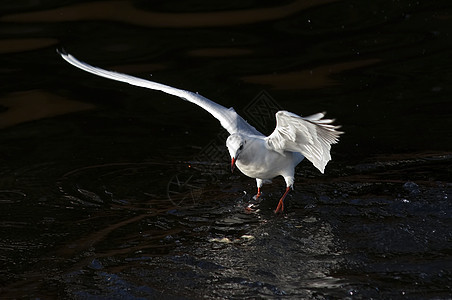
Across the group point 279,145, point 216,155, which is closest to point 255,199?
point 279,145

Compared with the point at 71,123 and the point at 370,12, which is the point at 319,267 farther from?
the point at 370,12

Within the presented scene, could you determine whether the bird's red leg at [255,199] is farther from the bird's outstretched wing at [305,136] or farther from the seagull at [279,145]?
the bird's outstretched wing at [305,136]

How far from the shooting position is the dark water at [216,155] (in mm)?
5926

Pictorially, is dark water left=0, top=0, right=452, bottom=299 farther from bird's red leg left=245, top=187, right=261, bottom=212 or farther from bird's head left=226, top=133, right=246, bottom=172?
bird's head left=226, top=133, right=246, bottom=172

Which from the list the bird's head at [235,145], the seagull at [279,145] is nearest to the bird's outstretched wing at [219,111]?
the seagull at [279,145]

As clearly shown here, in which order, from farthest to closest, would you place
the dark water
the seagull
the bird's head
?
the bird's head → the seagull → the dark water

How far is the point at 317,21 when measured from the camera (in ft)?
38.9

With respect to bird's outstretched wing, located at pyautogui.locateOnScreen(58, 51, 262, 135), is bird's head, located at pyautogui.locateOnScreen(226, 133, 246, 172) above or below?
below

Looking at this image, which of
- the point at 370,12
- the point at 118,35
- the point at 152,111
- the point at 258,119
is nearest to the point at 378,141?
the point at 258,119

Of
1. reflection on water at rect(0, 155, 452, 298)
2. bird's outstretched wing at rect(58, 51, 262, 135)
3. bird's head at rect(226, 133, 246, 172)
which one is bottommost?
reflection on water at rect(0, 155, 452, 298)

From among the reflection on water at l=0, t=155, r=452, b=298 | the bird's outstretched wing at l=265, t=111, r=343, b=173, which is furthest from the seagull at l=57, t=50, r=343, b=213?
the reflection on water at l=0, t=155, r=452, b=298

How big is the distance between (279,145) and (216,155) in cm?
205

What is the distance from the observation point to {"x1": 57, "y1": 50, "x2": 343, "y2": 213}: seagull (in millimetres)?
6313

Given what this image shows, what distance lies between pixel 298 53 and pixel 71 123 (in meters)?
3.50
